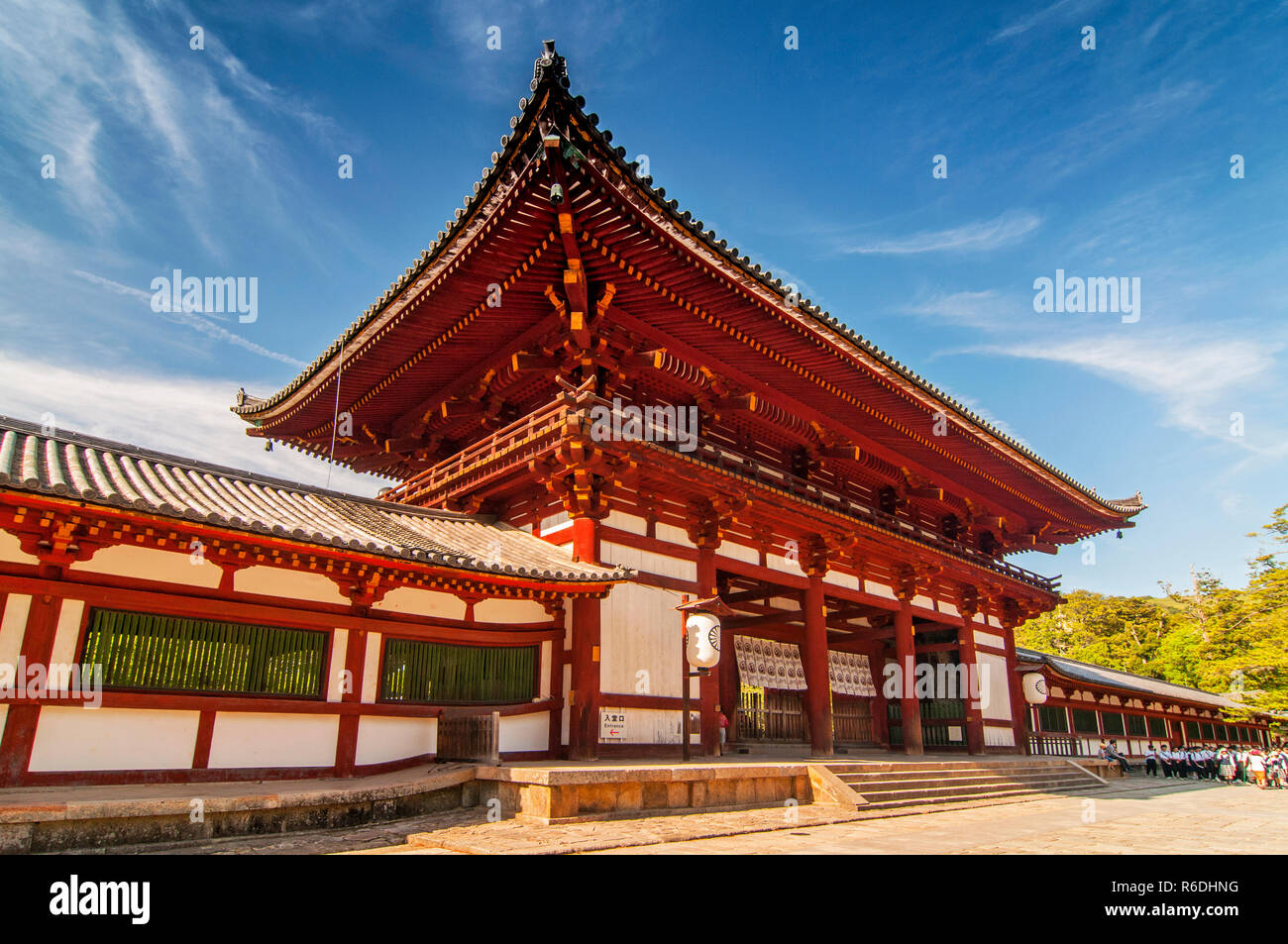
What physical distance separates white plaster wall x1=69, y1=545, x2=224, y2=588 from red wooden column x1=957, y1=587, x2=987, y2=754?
731 inches

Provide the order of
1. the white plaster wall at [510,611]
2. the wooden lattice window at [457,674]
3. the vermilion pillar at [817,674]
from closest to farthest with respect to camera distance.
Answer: the wooden lattice window at [457,674] → the white plaster wall at [510,611] → the vermilion pillar at [817,674]

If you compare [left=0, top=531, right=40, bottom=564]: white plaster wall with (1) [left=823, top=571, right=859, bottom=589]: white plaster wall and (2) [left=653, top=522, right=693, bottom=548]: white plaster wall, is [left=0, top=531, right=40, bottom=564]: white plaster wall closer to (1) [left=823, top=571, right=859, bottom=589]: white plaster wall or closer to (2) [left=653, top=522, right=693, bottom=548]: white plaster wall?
(2) [left=653, top=522, right=693, bottom=548]: white plaster wall

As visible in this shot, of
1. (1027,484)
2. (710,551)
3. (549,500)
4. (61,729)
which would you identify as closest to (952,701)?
(1027,484)

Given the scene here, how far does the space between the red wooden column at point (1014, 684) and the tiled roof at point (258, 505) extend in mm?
16803

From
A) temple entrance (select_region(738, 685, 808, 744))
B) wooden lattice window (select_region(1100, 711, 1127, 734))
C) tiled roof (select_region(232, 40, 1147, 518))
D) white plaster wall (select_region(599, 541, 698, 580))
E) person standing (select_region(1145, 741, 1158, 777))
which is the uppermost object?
tiled roof (select_region(232, 40, 1147, 518))

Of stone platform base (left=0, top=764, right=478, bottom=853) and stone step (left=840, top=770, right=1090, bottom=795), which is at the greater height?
stone platform base (left=0, top=764, right=478, bottom=853)

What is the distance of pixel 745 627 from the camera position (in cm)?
1711

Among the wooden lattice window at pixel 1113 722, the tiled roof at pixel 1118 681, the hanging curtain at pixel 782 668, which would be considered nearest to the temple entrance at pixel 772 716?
the hanging curtain at pixel 782 668

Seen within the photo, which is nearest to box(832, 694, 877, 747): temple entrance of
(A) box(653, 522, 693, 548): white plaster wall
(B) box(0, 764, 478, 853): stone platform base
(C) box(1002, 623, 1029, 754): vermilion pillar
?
(C) box(1002, 623, 1029, 754): vermilion pillar

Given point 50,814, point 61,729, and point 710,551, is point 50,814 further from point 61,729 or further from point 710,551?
point 710,551

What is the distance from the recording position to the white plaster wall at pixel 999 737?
69.5 ft

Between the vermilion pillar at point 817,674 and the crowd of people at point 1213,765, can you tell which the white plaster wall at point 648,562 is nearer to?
the vermilion pillar at point 817,674

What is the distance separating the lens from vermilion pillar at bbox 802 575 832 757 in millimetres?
15445

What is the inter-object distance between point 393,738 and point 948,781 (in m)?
10.1
